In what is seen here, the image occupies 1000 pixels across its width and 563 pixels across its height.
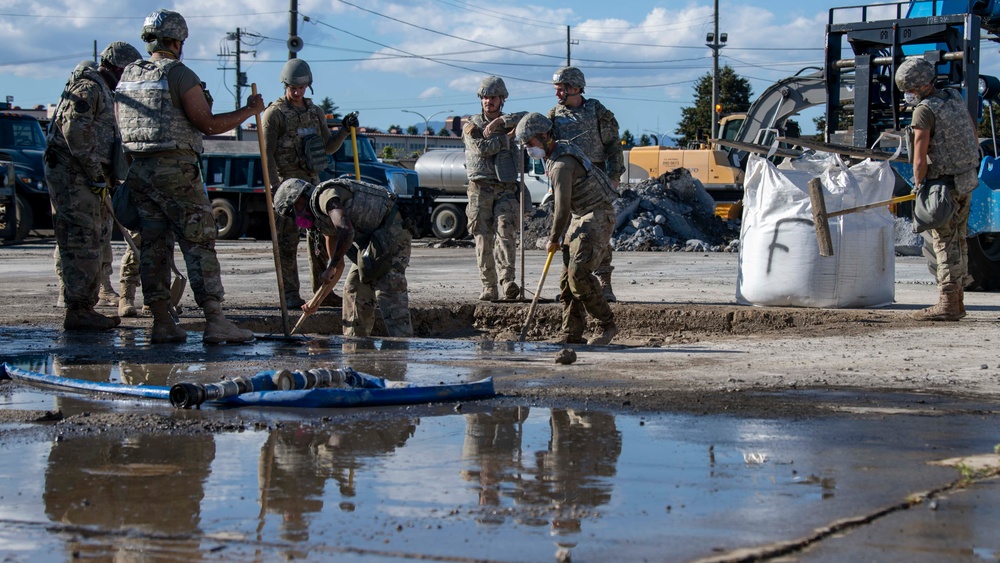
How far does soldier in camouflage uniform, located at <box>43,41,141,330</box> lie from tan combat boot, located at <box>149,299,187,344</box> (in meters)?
Answer: 0.85

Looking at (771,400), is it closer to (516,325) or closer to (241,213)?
(516,325)

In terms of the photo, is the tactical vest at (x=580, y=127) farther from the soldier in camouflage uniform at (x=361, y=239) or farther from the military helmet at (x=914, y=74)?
the military helmet at (x=914, y=74)

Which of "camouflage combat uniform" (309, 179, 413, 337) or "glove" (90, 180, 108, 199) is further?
"glove" (90, 180, 108, 199)

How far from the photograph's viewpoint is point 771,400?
17.8ft

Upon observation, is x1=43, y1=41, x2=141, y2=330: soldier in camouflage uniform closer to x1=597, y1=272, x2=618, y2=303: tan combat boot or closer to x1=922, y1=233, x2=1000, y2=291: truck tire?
x1=597, y1=272, x2=618, y2=303: tan combat boot

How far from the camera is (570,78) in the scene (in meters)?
9.46

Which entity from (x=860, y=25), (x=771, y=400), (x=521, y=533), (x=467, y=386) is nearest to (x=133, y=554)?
(x=521, y=533)

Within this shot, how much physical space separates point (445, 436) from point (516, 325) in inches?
214

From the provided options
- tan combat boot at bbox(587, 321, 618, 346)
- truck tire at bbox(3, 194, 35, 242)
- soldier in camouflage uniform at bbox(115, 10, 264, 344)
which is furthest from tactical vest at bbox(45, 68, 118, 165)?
truck tire at bbox(3, 194, 35, 242)

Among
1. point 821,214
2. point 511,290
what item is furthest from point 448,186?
point 821,214

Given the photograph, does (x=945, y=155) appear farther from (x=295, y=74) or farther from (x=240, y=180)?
(x=240, y=180)

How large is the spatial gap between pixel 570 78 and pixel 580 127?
16.0 inches

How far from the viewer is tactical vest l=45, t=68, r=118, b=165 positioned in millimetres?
8055

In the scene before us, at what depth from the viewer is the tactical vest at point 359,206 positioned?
24.2ft
